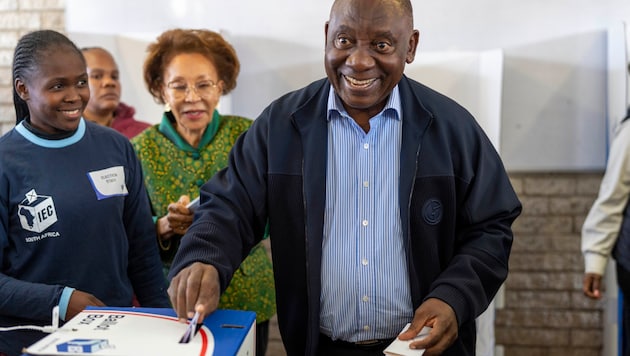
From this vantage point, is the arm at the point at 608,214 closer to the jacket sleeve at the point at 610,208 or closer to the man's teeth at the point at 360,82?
the jacket sleeve at the point at 610,208

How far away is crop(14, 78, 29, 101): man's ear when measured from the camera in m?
1.52

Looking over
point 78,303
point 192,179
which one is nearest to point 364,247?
point 78,303

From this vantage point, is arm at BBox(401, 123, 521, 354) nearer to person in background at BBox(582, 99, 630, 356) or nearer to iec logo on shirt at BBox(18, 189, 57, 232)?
iec logo on shirt at BBox(18, 189, 57, 232)

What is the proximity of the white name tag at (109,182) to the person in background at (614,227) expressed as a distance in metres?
1.69

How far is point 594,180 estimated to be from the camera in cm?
289

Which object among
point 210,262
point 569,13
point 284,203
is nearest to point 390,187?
point 284,203

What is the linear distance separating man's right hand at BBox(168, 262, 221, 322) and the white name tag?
448 mm

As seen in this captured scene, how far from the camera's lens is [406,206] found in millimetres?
1302

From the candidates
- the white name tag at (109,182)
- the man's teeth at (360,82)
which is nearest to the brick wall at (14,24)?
the white name tag at (109,182)

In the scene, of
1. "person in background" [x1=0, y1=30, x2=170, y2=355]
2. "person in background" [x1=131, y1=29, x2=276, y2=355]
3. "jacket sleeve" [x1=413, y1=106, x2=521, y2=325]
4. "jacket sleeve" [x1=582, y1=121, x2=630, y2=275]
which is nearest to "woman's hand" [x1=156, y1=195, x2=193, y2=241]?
"person in background" [x1=131, y1=29, x2=276, y2=355]

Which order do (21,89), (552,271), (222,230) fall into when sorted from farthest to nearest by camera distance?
1. (552,271)
2. (21,89)
3. (222,230)

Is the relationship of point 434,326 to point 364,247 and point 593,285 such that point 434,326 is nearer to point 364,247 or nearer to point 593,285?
point 364,247

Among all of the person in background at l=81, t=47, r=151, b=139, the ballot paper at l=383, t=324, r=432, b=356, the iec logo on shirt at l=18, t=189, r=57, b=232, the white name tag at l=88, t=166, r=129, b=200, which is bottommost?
the ballot paper at l=383, t=324, r=432, b=356

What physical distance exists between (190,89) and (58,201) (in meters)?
0.70
